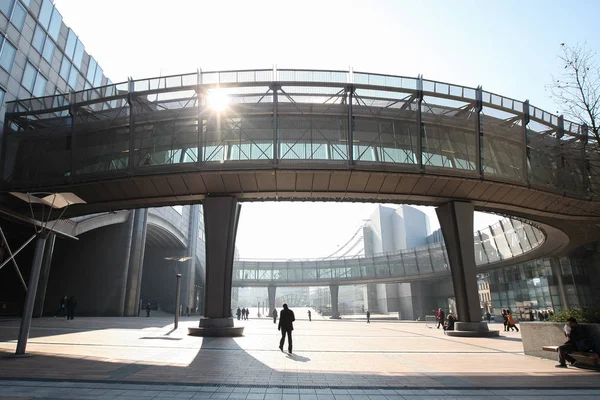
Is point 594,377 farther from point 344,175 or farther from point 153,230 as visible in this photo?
point 153,230

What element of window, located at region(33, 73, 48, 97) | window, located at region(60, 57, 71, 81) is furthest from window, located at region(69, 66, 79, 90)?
window, located at region(33, 73, 48, 97)

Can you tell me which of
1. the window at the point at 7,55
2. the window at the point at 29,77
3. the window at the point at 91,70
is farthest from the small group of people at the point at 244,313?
the window at the point at 7,55

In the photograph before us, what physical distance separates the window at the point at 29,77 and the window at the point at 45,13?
4.07 meters

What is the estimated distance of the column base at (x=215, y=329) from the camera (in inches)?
696

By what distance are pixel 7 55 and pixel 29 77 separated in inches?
88.4

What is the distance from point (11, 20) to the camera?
74.2 feet

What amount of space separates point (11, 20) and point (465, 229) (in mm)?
30521

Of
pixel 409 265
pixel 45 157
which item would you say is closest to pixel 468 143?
pixel 45 157

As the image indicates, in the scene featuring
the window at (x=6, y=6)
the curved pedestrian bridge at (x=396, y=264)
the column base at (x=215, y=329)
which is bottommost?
the column base at (x=215, y=329)

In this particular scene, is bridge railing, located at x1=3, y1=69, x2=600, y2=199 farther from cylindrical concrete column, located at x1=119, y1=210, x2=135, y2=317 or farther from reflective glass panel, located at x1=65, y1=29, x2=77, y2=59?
cylindrical concrete column, located at x1=119, y1=210, x2=135, y2=317

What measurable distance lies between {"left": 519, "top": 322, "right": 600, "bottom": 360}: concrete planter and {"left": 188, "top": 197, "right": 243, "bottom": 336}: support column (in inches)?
496

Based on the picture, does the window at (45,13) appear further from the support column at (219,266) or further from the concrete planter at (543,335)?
the concrete planter at (543,335)

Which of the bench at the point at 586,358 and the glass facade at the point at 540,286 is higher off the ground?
the glass facade at the point at 540,286

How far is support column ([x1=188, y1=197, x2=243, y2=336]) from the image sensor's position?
707 inches
